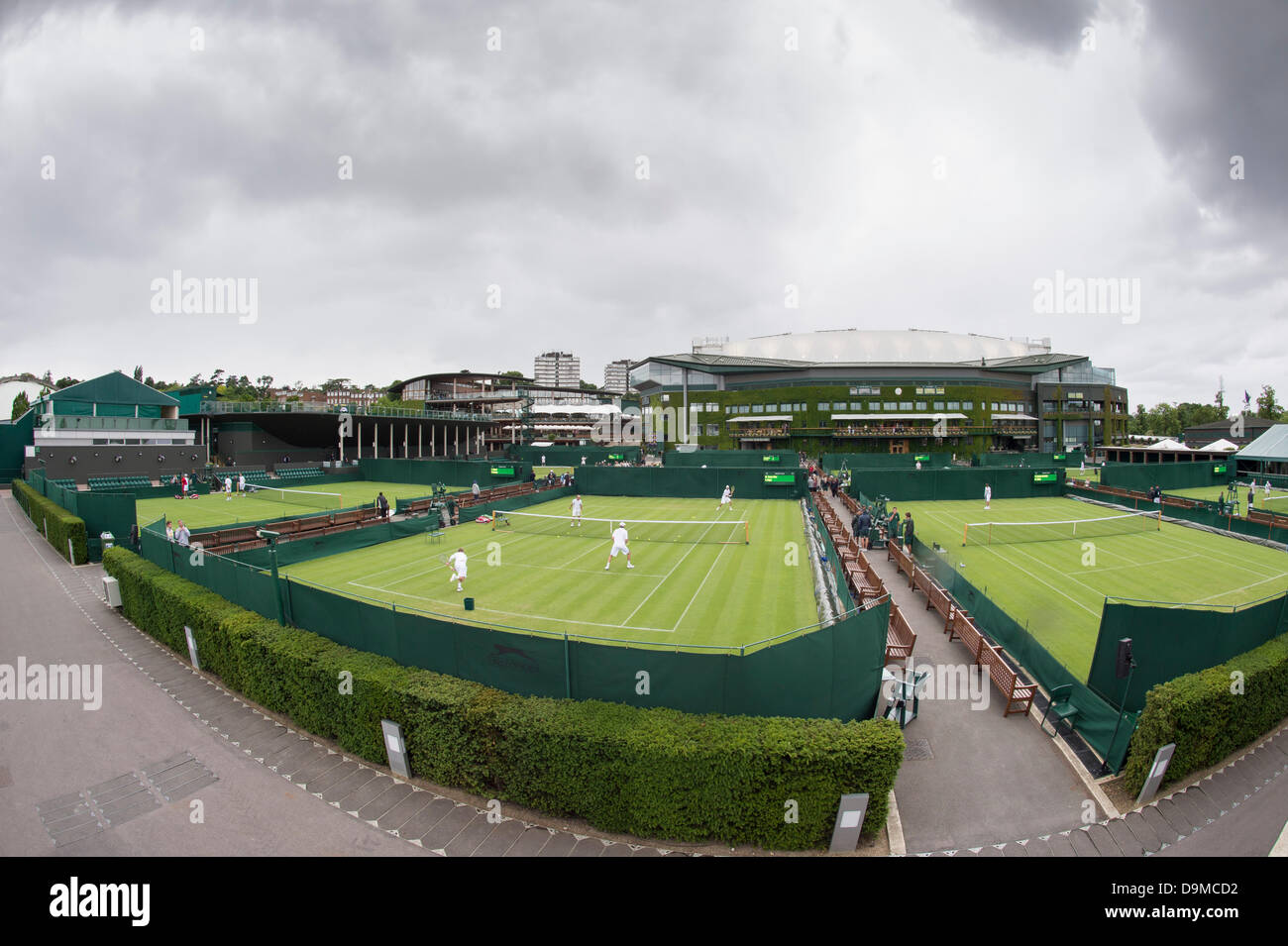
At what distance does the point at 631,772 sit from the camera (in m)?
7.37

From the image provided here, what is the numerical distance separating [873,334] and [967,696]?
103745 mm

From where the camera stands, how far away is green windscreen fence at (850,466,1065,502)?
40875 millimetres

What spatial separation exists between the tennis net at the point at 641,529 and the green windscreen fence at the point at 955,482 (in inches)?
621

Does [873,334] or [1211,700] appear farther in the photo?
[873,334]

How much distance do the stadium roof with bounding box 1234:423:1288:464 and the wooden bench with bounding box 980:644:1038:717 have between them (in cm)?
6157

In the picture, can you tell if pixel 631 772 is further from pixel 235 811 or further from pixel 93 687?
pixel 93 687

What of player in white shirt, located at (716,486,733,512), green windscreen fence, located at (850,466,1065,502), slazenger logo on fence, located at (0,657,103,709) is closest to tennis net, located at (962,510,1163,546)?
green windscreen fence, located at (850,466,1065,502)

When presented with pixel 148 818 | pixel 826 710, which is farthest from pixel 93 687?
pixel 826 710

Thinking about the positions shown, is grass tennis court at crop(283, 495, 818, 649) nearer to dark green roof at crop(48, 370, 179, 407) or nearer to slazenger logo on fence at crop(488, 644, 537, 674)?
slazenger logo on fence at crop(488, 644, 537, 674)

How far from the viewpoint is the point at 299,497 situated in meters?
43.9

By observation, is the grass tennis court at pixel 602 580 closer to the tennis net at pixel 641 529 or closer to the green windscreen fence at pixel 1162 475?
the tennis net at pixel 641 529
